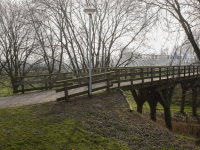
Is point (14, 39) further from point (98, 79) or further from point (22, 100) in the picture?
point (22, 100)

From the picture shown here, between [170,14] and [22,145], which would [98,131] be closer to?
[22,145]

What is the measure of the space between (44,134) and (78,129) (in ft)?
3.54

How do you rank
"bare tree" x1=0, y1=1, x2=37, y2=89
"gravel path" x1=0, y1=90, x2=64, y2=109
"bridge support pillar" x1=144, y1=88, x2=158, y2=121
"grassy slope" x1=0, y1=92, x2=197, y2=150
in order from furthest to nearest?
"bare tree" x1=0, y1=1, x2=37, y2=89
"bridge support pillar" x1=144, y1=88, x2=158, y2=121
"gravel path" x1=0, y1=90, x2=64, y2=109
"grassy slope" x1=0, y1=92, x2=197, y2=150

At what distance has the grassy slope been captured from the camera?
528 centimetres

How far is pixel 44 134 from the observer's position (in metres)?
5.56

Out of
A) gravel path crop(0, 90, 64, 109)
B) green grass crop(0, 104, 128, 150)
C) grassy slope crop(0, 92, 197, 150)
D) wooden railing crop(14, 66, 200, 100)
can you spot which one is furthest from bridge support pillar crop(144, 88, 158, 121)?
green grass crop(0, 104, 128, 150)

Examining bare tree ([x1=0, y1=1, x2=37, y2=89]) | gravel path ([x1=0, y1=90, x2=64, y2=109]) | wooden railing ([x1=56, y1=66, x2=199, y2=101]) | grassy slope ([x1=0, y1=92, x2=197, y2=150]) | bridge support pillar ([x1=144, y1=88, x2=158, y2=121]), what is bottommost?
bridge support pillar ([x1=144, y1=88, x2=158, y2=121])

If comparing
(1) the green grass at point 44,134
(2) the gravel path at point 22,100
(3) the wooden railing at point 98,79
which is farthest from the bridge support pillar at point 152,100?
(1) the green grass at point 44,134

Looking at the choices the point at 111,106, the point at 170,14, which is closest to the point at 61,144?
the point at 111,106

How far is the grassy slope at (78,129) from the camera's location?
5.28 meters

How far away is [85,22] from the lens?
18531mm

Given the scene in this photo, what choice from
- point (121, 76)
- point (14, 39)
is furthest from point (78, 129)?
point (14, 39)

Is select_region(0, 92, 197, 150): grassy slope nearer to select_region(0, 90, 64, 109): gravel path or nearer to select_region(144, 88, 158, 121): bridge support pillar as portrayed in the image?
select_region(0, 90, 64, 109): gravel path

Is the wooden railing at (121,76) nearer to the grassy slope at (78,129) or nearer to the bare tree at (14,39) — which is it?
the grassy slope at (78,129)
